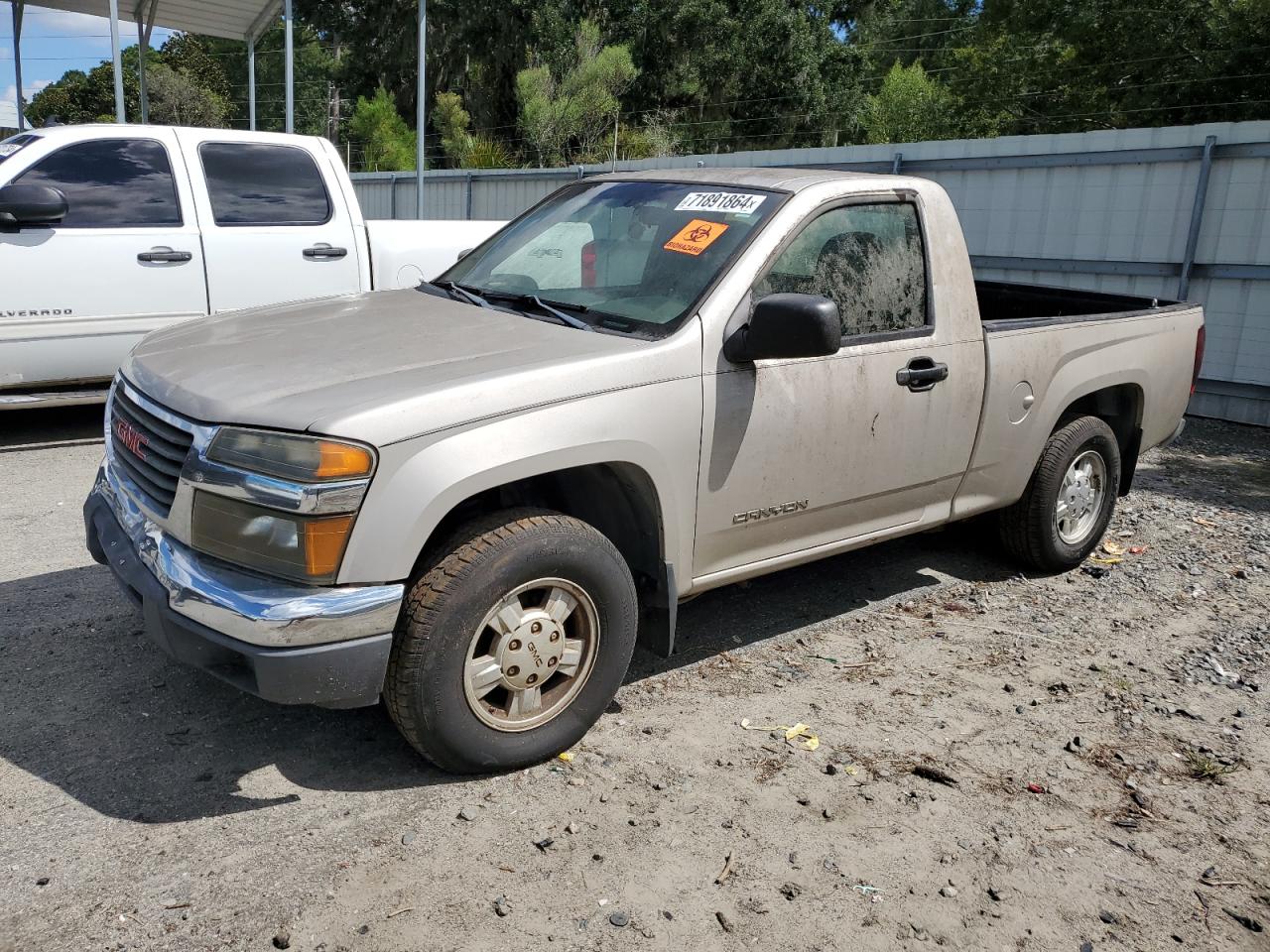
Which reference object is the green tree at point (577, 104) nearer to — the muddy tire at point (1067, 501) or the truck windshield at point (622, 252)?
the muddy tire at point (1067, 501)

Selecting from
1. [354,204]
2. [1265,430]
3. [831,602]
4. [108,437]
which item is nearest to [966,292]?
[831,602]

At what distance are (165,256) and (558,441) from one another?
15.9 feet

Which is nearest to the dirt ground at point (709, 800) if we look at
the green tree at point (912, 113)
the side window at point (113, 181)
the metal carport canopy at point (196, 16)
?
the side window at point (113, 181)

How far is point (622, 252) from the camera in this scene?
4293mm

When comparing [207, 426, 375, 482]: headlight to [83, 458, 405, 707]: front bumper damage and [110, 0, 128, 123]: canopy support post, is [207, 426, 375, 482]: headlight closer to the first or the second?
[83, 458, 405, 707]: front bumper damage

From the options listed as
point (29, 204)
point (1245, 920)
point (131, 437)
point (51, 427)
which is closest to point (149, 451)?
point (131, 437)

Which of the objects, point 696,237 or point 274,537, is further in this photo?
point 696,237

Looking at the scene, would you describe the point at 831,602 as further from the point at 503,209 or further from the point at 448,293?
the point at 503,209

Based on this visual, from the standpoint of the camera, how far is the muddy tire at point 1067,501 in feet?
17.6

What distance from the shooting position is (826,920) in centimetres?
297

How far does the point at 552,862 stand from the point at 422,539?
0.97m

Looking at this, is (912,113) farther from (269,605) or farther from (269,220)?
(269,605)

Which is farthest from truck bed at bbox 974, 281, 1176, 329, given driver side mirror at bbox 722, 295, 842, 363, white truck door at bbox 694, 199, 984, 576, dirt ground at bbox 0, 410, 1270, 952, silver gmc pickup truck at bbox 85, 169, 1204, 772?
driver side mirror at bbox 722, 295, 842, 363

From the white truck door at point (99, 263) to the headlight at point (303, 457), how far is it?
4.53m
